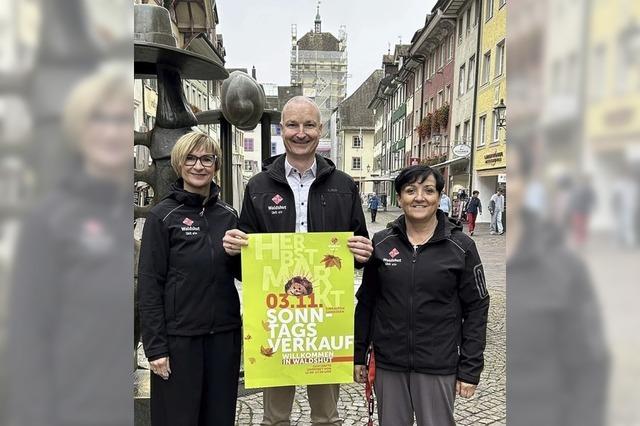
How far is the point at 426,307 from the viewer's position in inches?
98.3

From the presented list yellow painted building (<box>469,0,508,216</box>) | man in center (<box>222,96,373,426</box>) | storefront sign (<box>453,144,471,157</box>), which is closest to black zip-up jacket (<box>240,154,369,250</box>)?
man in center (<box>222,96,373,426</box>)

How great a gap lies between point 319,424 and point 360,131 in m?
69.8

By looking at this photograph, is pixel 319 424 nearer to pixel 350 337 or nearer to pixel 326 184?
pixel 350 337

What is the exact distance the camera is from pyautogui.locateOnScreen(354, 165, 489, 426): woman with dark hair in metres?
2.51

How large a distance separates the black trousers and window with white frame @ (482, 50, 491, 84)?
83.2 ft

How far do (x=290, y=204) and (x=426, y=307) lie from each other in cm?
80

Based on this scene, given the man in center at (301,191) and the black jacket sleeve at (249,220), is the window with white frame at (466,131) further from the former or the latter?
the black jacket sleeve at (249,220)

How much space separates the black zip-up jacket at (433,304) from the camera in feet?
8.21

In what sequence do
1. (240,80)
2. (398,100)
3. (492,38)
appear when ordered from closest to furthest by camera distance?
(240,80)
(492,38)
(398,100)
